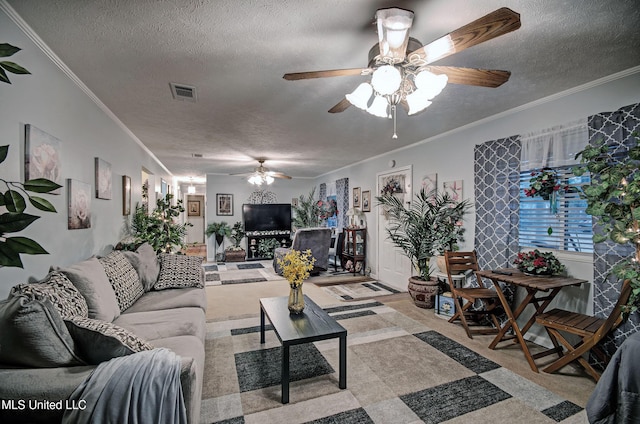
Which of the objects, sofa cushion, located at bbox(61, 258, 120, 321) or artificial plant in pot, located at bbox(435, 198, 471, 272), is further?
artificial plant in pot, located at bbox(435, 198, 471, 272)

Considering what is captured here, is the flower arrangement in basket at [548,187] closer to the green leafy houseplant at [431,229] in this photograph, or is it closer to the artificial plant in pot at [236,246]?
the green leafy houseplant at [431,229]

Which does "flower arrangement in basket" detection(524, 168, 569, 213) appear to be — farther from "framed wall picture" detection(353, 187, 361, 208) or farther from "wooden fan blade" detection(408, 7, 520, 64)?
"framed wall picture" detection(353, 187, 361, 208)

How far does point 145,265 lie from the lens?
2916 millimetres

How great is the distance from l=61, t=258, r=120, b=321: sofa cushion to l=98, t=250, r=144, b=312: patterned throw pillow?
3.7 inches

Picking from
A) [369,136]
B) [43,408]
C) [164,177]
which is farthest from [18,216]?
[164,177]

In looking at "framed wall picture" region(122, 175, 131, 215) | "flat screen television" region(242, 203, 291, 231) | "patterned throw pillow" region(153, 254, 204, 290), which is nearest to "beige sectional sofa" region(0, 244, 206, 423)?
"patterned throw pillow" region(153, 254, 204, 290)

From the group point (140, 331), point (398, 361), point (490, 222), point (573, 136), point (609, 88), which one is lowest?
point (398, 361)

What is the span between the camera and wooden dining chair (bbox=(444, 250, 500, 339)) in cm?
294

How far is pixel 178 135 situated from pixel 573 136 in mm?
4501

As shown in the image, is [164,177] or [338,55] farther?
[164,177]

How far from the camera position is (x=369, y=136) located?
409cm

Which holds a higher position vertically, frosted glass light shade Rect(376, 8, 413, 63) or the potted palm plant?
frosted glass light shade Rect(376, 8, 413, 63)

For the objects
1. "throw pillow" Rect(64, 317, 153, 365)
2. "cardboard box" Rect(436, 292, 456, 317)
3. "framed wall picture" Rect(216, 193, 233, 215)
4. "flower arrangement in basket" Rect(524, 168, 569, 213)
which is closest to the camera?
"throw pillow" Rect(64, 317, 153, 365)

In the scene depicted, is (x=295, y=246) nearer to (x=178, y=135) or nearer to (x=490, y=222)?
(x=178, y=135)
